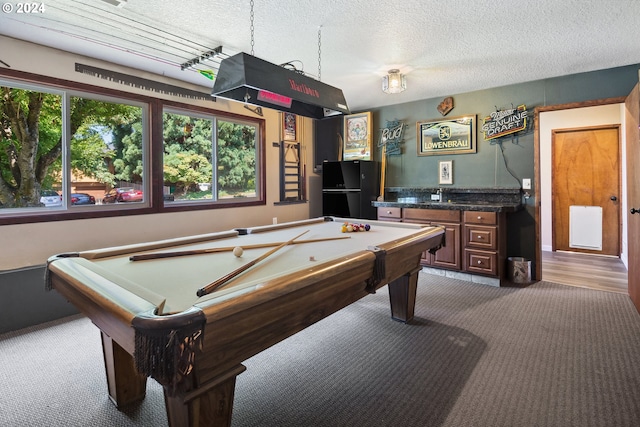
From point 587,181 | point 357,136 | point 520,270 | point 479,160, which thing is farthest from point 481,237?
point 587,181

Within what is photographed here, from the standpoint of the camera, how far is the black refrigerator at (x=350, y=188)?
5.13m

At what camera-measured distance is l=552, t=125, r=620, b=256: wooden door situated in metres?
5.24

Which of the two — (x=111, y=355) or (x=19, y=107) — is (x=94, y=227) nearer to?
(x=19, y=107)

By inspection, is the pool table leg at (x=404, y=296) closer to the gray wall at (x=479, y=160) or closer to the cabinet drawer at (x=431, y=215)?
the cabinet drawer at (x=431, y=215)

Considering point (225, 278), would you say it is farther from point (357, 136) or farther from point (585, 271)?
point (585, 271)

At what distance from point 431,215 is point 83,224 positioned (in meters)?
3.87

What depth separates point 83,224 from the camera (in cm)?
324

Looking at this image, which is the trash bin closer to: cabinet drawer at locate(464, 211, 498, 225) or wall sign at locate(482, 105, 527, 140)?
cabinet drawer at locate(464, 211, 498, 225)

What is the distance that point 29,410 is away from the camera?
1800mm

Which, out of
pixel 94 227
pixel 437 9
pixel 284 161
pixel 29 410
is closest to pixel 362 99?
pixel 284 161

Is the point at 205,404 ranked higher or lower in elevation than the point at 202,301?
lower

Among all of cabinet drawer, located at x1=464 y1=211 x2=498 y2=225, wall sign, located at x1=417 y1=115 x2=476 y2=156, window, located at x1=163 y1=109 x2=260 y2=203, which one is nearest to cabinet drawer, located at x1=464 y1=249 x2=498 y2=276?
cabinet drawer, located at x1=464 y1=211 x2=498 y2=225

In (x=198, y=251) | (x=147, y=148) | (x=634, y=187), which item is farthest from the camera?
(x=147, y=148)

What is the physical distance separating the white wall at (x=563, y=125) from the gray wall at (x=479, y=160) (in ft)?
4.13
